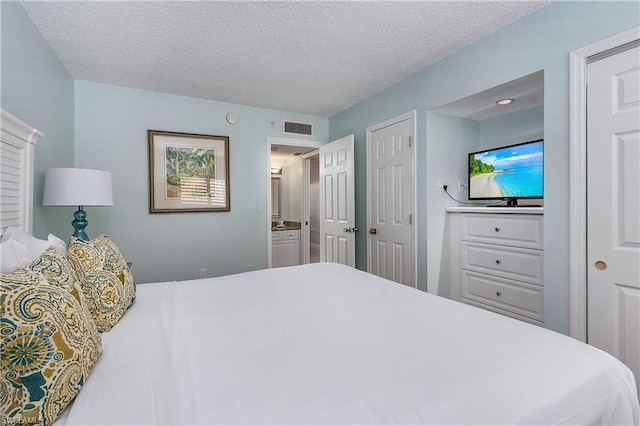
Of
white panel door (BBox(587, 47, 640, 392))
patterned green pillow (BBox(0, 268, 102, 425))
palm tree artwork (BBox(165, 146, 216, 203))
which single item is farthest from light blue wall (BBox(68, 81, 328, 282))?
white panel door (BBox(587, 47, 640, 392))

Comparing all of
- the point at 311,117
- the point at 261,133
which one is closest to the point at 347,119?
the point at 311,117

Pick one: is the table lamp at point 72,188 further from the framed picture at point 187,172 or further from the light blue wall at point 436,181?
the light blue wall at point 436,181

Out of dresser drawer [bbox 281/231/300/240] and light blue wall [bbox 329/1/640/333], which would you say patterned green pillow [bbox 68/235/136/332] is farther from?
dresser drawer [bbox 281/231/300/240]

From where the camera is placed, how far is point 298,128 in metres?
4.11

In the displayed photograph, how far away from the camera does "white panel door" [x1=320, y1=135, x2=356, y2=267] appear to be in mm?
3613

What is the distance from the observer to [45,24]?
205cm

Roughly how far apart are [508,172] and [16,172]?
3.67m

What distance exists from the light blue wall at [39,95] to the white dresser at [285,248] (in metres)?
2.87

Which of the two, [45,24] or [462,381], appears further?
[45,24]

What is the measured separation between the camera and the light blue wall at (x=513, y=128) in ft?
9.32

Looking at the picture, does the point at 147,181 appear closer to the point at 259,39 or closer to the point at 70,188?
the point at 70,188

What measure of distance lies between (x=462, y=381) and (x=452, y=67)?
254 centimetres

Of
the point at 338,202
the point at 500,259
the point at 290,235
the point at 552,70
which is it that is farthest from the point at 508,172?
the point at 290,235

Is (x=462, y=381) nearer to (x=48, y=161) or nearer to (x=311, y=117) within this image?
(x=48, y=161)
